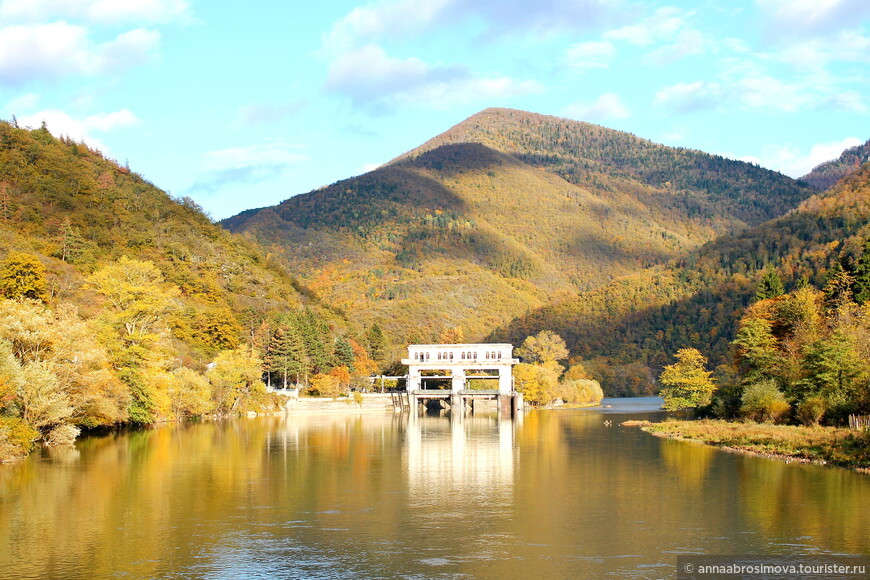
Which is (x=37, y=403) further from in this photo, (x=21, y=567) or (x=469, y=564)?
(x=469, y=564)

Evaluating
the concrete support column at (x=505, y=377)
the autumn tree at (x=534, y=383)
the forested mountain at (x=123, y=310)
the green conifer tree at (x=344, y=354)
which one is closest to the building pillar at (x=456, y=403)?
the concrete support column at (x=505, y=377)

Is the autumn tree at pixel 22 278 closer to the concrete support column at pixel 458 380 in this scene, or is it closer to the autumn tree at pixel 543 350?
the concrete support column at pixel 458 380

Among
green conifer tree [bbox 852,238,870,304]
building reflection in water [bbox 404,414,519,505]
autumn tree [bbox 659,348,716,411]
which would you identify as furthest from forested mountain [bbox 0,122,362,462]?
green conifer tree [bbox 852,238,870,304]

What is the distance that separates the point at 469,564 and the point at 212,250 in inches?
4064

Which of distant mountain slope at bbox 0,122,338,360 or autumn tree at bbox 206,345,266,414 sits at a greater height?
distant mountain slope at bbox 0,122,338,360

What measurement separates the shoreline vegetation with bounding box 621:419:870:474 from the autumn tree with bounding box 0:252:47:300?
1849 inches

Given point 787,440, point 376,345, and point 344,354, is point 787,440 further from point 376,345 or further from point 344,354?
point 376,345

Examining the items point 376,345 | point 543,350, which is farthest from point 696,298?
point 376,345

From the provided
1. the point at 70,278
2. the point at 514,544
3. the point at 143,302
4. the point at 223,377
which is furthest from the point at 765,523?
the point at 70,278

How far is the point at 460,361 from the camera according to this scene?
10488 centimetres

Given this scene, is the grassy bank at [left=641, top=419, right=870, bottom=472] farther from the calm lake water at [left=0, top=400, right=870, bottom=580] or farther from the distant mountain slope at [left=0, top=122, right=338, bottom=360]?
the distant mountain slope at [left=0, top=122, right=338, bottom=360]

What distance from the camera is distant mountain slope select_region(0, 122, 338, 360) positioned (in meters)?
86.9

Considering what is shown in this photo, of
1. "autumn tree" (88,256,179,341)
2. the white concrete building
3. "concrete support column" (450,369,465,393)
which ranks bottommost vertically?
"concrete support column" (450,369,465,393)

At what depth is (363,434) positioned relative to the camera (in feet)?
207
